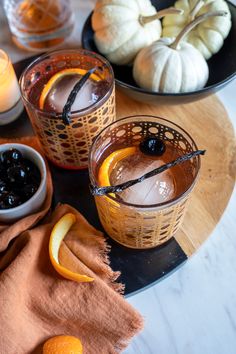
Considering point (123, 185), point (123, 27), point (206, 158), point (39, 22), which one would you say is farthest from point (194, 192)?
point (39, 22)

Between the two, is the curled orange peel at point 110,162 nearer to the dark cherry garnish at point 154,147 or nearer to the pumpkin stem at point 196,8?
the dark cherry garnish at point 154,147

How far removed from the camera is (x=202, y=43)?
720mm

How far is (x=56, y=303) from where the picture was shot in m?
0.50

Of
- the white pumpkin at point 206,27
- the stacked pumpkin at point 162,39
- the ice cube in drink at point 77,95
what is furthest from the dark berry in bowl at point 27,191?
the white pumpkin at point 206,27

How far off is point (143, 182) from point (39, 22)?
1.68 feet

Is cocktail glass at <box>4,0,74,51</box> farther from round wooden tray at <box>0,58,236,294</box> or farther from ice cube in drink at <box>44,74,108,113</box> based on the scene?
ice cube in drink at <box>44,74,108,113</box>

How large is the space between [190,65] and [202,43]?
0.10 m

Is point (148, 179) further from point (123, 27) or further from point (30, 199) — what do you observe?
point (123, 27)

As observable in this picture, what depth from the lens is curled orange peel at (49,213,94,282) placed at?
0.50 meters

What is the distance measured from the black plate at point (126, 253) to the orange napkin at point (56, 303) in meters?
0.02

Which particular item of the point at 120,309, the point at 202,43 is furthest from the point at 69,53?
the point at 120,309

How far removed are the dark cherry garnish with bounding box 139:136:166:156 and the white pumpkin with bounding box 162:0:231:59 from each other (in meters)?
0.27

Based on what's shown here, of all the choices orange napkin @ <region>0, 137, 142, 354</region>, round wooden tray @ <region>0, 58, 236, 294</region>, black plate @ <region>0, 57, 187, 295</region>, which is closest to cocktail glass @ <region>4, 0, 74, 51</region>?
round wooden tray @ <region>0, 58, 236, 294</region>

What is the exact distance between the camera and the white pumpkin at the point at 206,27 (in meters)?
0.71
